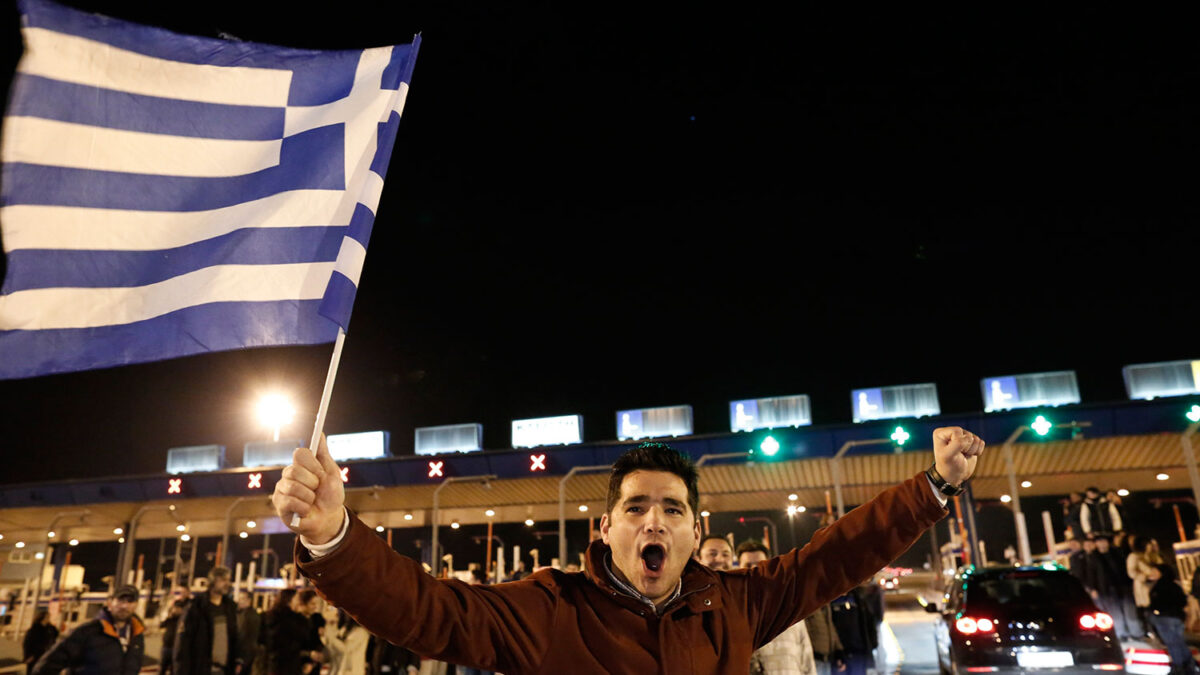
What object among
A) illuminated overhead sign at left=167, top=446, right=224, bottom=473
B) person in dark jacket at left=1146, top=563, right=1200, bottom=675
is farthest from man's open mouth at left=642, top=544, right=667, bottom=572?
illuminated overhead sign at left=167, top=446, right=224, bottom=473

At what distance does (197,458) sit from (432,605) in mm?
44859

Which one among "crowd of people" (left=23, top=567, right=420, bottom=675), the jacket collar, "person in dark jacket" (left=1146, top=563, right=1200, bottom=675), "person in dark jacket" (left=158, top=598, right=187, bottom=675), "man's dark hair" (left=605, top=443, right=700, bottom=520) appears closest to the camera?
the jacket collar

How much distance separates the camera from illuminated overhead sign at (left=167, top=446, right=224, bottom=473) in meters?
41.1

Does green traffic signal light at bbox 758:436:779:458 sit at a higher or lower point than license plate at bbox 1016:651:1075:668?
higher

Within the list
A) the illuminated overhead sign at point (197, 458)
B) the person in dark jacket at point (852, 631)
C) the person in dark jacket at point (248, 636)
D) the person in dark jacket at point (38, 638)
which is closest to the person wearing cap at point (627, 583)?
the person in dark jacket at point (852, 631)

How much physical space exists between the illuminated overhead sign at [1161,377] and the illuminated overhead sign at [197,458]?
41.7 m

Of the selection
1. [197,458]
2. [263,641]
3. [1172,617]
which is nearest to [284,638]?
[263,641]

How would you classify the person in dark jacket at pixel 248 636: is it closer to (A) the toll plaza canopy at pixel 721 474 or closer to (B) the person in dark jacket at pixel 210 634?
(B) the person in dark jacket at pixel 210 634

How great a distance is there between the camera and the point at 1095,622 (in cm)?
956

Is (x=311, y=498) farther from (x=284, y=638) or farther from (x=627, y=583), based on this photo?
(x=284, y=638)

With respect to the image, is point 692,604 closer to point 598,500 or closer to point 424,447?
point 598,500

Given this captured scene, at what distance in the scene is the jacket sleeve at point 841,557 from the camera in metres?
2.80

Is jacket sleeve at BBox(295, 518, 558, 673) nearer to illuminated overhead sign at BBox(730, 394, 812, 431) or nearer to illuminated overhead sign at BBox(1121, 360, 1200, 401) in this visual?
illuminated overhead sign at BBox(730, 394, 812, 431)

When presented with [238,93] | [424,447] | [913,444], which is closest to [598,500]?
[424,447]
